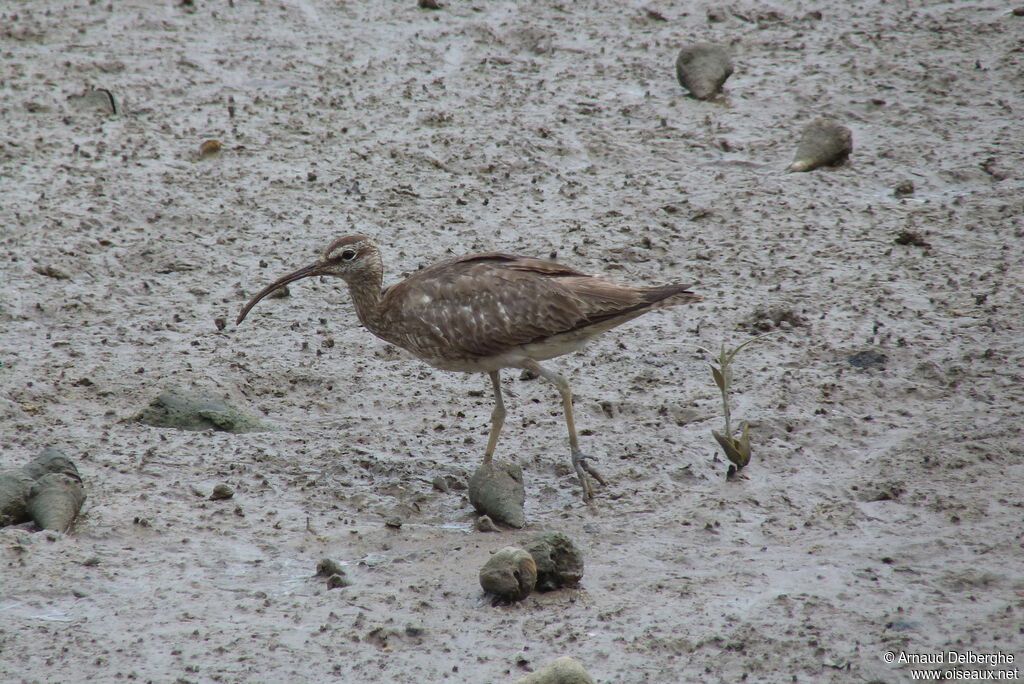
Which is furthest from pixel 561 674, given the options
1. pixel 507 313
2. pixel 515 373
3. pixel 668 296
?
pixel 515 373

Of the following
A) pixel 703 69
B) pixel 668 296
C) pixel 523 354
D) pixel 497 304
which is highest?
pixel 703 69

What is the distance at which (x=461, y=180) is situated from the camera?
9266mm

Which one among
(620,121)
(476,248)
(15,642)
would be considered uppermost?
(620,121)

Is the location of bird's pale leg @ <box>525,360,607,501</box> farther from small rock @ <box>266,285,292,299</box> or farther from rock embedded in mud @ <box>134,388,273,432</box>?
small rock @ <box>266,285,292,299</box>

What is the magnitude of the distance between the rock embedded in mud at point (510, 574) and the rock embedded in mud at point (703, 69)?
5960 millimetres

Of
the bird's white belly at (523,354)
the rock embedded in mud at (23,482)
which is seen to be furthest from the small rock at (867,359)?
the rock embedded in mud at (23,482)

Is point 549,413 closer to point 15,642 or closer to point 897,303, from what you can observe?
point 897,303

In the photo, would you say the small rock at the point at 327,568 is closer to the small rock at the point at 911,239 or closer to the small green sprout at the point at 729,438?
the small green sprout at the point at 729,438

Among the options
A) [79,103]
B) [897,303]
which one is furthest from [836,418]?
[79,103]

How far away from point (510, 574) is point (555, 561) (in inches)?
10.1

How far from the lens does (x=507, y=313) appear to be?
260 inches

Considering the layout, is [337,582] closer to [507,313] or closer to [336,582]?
[336,582]

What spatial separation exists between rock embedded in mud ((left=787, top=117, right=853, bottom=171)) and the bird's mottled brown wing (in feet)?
10.5

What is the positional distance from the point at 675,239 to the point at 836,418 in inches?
90.3
